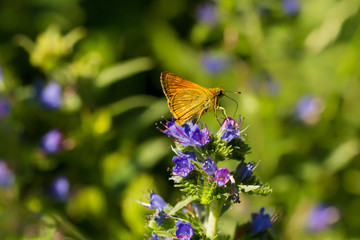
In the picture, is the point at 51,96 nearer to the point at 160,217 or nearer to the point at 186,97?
the point at 186,97

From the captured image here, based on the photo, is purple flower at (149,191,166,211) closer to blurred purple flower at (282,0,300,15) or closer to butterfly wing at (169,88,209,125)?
butterfly wing at (169,88,209,125)

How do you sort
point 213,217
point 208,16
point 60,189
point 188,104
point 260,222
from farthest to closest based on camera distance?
1. point 208,16
2. point 60,189
3. point 188,104
4. point 260,222
5. point 213,217

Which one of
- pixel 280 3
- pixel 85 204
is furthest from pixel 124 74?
pixel 280 3

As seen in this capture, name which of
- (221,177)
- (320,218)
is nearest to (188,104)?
(221,177)

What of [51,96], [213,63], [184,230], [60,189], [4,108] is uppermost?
[213,63]

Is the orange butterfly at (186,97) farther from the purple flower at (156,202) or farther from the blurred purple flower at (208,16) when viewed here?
the blurred purple flower at (208,16)
